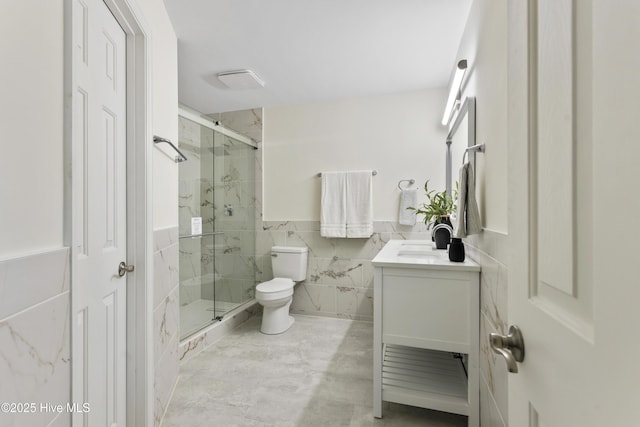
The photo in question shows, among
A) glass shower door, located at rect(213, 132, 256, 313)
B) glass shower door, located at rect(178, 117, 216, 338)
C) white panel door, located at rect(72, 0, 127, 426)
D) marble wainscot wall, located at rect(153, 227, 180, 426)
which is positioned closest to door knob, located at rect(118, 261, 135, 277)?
white panel door, located at rect(72, 0, 127, 426)

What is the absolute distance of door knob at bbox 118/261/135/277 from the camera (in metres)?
1.24

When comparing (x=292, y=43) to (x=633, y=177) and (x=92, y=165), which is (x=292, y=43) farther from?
(x=633, y=177)

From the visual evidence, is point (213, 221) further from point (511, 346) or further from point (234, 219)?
point (511, 346)

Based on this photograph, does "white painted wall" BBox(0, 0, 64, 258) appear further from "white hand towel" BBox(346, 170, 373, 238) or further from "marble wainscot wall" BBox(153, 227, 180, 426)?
"white hand towel" BBox(346, 170, 373, 238)

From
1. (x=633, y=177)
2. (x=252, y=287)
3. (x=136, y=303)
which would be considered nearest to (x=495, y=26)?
(x=633, y=177)

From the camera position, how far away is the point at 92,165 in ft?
3.40

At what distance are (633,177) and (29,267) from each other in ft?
3.34

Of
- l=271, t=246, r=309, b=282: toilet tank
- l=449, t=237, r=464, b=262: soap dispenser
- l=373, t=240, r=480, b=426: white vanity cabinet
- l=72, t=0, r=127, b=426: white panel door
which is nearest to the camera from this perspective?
l=72, t=0, r=127, b=426: white panel door

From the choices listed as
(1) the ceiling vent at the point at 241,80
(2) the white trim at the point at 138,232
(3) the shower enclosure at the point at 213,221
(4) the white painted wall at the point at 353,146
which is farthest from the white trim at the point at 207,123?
(2) the white trim at the point at 138,232

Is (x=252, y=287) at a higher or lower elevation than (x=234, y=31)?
lower

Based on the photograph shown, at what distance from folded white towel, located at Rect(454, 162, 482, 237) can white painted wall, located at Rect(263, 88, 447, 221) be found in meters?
1.30

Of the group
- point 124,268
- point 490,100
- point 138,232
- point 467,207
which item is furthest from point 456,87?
point 124,268

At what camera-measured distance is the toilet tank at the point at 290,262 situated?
298 centimetres

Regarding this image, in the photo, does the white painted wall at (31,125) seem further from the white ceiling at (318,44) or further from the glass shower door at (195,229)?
the glass shower door at (195,229)
